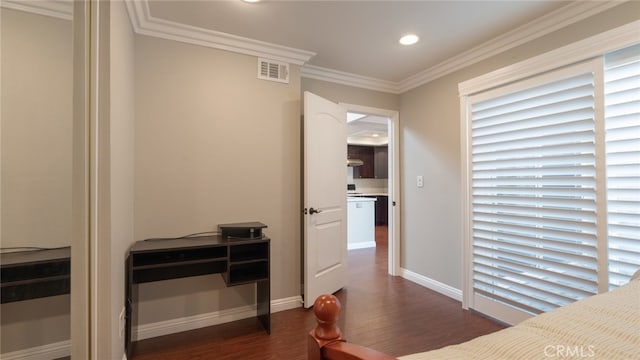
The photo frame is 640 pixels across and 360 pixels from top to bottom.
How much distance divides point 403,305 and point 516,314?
3.10 ft

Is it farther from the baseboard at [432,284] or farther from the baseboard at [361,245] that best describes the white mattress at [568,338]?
the baseboard at [361,245]

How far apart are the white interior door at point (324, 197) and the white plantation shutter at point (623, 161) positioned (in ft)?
6.98

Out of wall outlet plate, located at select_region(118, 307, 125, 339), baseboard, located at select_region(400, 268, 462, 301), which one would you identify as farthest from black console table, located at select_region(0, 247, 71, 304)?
baseboard, located at select_region(400, 268, 462, 301)

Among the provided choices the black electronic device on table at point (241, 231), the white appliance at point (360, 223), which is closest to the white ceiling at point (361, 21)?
the black electronic device on table at point (241, 231)

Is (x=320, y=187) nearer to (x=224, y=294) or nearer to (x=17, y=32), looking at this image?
(x=224, y=294)

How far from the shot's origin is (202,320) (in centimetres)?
250

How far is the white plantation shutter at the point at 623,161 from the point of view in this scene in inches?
72.4

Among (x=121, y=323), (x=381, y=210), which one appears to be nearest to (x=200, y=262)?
(x=121, y=323)

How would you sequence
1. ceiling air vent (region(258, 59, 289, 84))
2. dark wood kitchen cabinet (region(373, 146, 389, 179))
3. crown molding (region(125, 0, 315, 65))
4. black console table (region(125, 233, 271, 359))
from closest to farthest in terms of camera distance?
1. black console table (region(125, 233, 271, 359))
2. crown molding (region(125, 0, 315, 65))
3. ceiling air vent (region(258, 59, 289, 84))
4. dark wood kitchen cabinet (region(373, 146, 389, 179))

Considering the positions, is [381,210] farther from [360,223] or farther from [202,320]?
[202,320]

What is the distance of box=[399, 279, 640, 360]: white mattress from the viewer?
2.33ft

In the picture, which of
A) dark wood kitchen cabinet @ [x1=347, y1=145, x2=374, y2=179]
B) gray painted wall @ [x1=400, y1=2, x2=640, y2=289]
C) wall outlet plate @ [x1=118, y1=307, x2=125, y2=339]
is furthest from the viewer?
dark wood kitchen cabinet @ [x1=347, y1=145, x2=374, y2=179]

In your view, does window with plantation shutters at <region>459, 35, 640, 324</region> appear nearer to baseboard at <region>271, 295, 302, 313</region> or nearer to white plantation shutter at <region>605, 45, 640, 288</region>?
white plantation shutter at <region>605, 45, 640, 288</region>

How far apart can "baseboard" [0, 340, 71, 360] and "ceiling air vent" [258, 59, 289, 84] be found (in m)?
2.31
